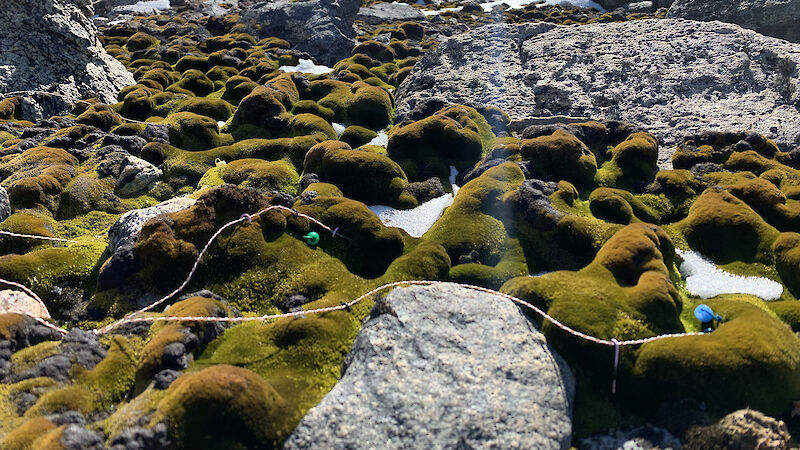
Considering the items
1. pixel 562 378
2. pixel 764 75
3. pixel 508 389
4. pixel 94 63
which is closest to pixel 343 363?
pixel 508 389

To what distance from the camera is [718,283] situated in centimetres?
1098

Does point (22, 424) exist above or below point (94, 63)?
below

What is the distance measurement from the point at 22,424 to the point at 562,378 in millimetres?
8270

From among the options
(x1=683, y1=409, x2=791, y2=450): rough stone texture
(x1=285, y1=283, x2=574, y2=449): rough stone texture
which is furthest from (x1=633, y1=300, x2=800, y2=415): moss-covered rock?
(x1=285, y1=283, x2=574, y2=449): rough stone texture

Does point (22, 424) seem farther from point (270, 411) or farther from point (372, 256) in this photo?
point (372, 256)

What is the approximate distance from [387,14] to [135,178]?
179 feet

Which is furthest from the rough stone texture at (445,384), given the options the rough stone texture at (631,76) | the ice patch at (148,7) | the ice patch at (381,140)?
the ice patch at (148,7)

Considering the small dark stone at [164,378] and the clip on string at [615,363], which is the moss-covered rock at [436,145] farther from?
the small dark stone at [164,378]

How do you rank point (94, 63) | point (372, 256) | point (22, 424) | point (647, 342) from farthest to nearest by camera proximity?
1. point (94, 63)
2. point (372, 256)
3. point (647, 342)
4. point (22, 424)

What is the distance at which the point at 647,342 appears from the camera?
26.6 feet

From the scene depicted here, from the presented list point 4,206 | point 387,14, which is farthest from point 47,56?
point 387,14

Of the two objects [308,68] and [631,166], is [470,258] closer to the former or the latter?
[631,166]

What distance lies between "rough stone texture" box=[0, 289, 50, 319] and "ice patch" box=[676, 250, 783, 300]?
46.9 ft

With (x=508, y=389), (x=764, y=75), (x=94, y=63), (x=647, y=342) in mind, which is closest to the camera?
(x=508, y=389)
